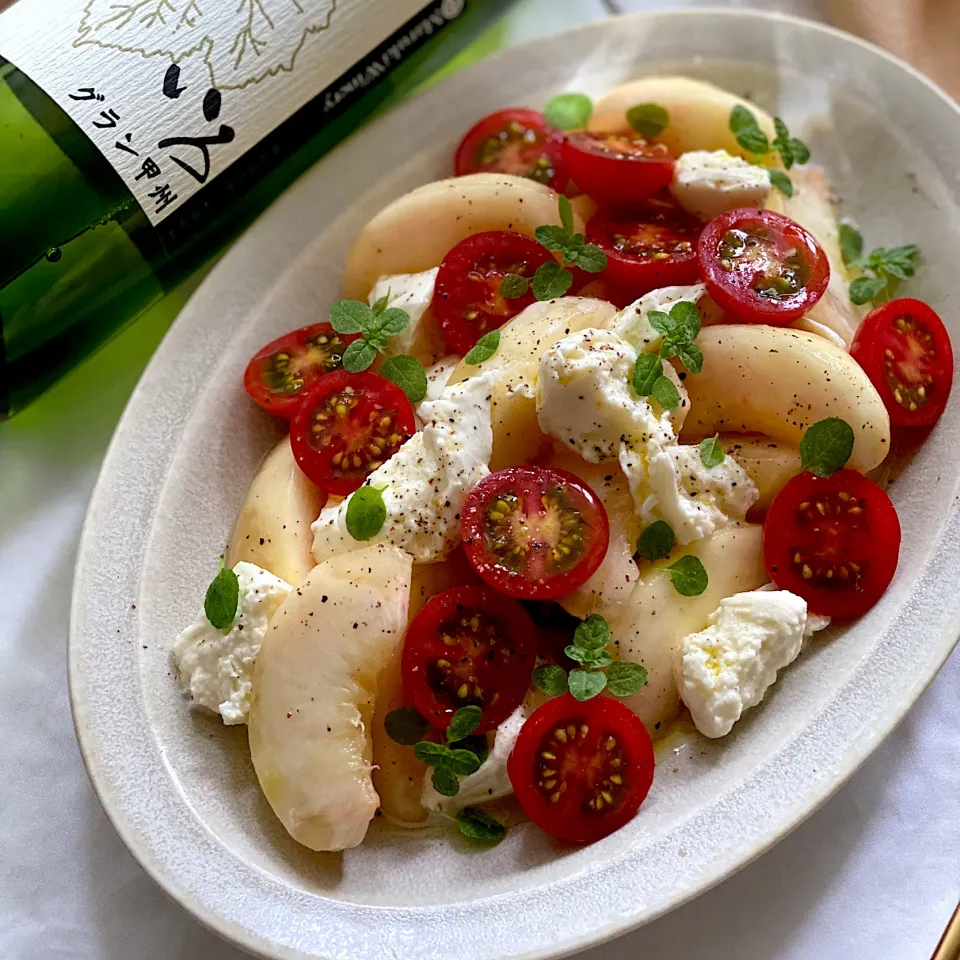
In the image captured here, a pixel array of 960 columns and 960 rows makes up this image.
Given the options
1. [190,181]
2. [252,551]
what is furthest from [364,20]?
[252,551]

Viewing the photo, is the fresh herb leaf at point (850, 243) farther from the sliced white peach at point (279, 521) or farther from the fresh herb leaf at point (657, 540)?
the sliced white peach at point (279, 521)

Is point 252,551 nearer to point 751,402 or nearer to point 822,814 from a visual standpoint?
point 751,402

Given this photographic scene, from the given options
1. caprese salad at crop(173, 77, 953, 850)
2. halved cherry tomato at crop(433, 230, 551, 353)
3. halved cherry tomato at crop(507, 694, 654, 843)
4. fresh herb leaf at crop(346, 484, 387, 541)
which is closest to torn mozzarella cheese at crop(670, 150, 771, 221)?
caprese salad at crop(173, 77, 953, 850)

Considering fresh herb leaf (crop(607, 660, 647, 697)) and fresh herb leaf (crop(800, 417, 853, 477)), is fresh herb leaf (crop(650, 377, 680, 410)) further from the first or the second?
fresh herb leaf (crop(607, 660, 647, 697))

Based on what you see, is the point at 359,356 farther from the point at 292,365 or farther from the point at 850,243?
the point at 850,243

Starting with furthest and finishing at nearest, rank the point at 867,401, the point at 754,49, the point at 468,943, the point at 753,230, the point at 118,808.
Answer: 1. the point at 754,49
2. the point at 753,230
3. the point at 867,401
4. the point at 118,808
5. the point at 468,943

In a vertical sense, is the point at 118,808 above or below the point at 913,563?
above

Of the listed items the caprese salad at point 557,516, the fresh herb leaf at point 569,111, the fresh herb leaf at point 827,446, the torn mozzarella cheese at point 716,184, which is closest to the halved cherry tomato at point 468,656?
the caprese salad at point 557,516

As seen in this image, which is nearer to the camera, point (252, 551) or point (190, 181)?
point (252, 551)
